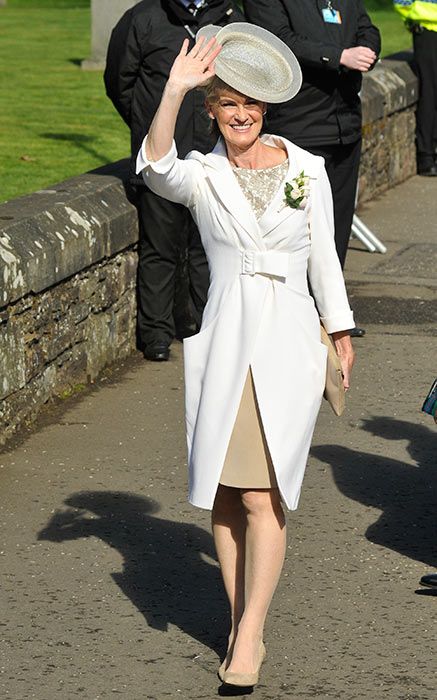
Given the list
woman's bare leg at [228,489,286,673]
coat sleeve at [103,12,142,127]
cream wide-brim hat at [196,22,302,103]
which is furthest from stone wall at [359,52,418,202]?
woman's bare leg at [228,489,286,673]

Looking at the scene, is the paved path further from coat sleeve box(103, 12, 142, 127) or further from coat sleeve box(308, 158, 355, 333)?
coat sleeve box(103, 12, 142, 127)

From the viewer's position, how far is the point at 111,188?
27.1 ft

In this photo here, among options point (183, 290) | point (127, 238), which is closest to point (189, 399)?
point (127, 238)

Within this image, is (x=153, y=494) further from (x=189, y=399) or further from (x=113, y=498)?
(x=189, y=399)

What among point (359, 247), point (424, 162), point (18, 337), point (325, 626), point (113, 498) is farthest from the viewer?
point (424, 162)

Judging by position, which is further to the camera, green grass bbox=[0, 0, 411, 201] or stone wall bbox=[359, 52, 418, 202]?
stone wall bbox=[359, 52, 418, 202]

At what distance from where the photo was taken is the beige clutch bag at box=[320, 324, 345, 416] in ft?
15.7

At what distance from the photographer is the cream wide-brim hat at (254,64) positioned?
4648 millimetres

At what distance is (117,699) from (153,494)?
1.77m

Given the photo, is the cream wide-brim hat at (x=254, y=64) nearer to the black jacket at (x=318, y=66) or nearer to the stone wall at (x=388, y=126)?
the black jacket at (x=318, y=66)

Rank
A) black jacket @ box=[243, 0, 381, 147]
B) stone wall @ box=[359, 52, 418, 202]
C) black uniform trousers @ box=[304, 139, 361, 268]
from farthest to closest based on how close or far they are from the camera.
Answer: stone wall @ box=[359, 52, 418, 202] < black uniform trousers @ box=[304, 139, 361, 268] < black jacket @ box=[243, 0, 381, 147]

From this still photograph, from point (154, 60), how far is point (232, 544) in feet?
12.8

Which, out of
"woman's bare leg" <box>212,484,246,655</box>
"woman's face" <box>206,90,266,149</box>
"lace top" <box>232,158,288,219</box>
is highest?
"woman's face" <box>206,90,266,149</box>

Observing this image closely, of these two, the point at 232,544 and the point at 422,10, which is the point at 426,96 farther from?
the point at 232,544
